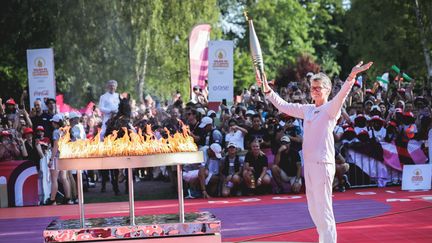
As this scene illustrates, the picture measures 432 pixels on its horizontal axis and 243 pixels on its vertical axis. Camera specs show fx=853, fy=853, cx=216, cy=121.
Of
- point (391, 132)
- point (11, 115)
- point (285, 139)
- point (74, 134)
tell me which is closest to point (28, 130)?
point (74, 134)

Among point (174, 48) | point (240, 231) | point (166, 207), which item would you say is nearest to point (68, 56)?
point (174, 48)

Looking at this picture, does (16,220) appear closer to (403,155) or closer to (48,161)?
(48,161)

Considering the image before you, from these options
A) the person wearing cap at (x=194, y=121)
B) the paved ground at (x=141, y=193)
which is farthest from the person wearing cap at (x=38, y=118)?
the person wearing cap at (x=194, y=121)

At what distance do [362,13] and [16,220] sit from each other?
31287mm

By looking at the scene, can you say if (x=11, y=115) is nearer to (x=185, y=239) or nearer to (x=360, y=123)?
(x=360, y=123)

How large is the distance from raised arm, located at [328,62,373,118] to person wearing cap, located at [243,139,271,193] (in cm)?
834

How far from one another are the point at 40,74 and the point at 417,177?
997 cm

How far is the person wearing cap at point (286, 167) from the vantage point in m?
17.5

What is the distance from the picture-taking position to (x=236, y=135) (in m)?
17.9

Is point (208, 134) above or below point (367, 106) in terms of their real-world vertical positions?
below

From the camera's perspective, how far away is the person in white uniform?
8766 mm

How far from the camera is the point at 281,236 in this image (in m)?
11.3

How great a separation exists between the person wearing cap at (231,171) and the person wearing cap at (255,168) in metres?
0.19

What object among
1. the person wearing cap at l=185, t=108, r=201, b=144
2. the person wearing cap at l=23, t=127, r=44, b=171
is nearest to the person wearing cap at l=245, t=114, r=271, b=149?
the person wearing cap at l=185, t=108, r=201, b=144
